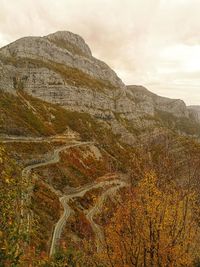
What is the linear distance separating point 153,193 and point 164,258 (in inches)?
197

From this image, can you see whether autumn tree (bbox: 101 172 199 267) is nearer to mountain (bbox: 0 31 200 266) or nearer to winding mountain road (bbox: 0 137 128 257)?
mountain (bbox: 0 31 200 266)

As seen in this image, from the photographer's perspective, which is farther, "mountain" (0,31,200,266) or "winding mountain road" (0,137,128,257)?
"winding mountain road" (0,137,128,257)

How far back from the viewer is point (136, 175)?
2192 cm

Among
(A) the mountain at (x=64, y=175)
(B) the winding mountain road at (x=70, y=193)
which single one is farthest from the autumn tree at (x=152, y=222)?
(B) the winding mountain road at (x=70, y=193)

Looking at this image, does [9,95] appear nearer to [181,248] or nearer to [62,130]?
[62,130]

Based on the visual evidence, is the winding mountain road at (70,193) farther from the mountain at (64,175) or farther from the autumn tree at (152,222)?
the autumn tree at (152,222)

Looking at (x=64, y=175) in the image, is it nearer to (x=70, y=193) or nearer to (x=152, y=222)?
(x=70, y=193)

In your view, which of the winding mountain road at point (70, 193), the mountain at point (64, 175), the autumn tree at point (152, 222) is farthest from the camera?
the winding mountain road at point (70, 193)

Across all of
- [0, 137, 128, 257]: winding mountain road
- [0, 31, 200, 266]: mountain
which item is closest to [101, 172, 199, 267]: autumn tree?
[0, 31, 200, 266]: mountain

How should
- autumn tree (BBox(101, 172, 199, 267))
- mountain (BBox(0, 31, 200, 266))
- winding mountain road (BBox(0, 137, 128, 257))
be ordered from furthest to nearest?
winding mountain road (BBox(0, 137, 128, 257)), autumn tree (BBox(101, 172, 199, 267)), mountain (BBox(0, 31, 200, 266))

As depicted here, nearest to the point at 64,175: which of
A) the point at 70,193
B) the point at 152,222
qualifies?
the point at 70,193

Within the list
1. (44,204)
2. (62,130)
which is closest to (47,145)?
(62,130)

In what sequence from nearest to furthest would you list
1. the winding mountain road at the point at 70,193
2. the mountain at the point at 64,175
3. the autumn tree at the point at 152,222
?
the mountain at the point at 64,175 → the autumn tree at the point at 152,222 → the winding mountain road at the point at 70,193

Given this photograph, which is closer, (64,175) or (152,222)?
(152,222)
